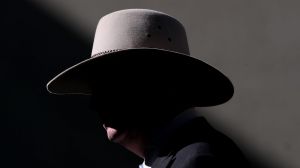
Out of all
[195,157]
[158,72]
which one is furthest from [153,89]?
[195,157]

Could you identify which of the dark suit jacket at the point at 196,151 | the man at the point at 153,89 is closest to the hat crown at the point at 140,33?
the man at the point at 153,89

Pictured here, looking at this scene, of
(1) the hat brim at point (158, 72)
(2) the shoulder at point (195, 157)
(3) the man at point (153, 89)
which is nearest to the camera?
(2) the shoulder at point (195, 157)

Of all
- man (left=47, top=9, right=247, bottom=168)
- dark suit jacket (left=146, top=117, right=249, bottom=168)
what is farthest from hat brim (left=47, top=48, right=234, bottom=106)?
dark suit jacket (left=146, top=117, right=249, bottom=168)

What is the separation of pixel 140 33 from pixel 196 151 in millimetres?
508

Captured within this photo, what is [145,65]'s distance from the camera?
192 cm

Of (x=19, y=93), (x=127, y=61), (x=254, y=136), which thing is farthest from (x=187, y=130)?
(x=19, y=93)

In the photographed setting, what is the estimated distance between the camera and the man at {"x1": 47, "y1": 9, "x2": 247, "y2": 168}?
5.75ft

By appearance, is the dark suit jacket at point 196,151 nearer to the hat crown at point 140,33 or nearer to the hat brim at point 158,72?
the hat brim at point 158,72

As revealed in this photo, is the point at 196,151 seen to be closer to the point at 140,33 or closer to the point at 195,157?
the point at 195,157

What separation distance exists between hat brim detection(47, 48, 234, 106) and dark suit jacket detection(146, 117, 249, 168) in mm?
176

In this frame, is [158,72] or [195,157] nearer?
[195,157]

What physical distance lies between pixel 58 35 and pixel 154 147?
256cm

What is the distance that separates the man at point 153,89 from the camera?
5.75 ft

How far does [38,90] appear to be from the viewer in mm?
4309
